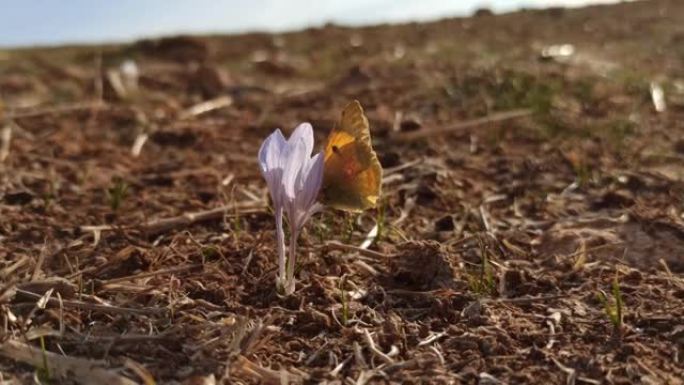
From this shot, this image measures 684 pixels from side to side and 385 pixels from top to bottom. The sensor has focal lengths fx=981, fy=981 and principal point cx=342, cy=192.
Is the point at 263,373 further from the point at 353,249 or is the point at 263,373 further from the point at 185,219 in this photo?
the point at 185,219

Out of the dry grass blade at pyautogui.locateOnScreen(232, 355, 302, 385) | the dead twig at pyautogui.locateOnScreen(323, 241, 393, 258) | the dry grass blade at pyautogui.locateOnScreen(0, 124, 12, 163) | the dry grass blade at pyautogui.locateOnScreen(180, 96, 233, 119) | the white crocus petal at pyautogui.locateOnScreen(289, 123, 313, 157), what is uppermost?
the white crocus petal at pyautogui.locateOnScreen(289, 123, 313, 157)

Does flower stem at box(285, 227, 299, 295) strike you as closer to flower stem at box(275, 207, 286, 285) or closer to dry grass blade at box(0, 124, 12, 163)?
flower stem at box(275, 207, 286, 285)

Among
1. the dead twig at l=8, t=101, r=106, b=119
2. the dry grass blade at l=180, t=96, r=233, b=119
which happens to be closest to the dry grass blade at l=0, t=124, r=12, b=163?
the dead twig at l=8, t=101, r=106, b=119

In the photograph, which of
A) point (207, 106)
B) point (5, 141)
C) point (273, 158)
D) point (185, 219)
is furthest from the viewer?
point (207, 106)

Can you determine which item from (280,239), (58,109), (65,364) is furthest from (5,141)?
(65,364)

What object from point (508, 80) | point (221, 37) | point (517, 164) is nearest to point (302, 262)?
point (517, 164)

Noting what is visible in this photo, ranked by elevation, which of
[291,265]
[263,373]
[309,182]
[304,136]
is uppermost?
[304,136]
